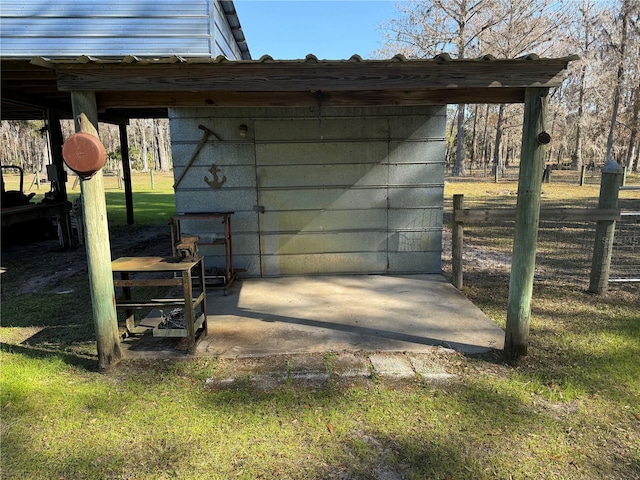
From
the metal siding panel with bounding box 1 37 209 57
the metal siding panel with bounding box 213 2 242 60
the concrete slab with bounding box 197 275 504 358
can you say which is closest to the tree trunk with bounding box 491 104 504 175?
the metal siding panel with bounding box 213 2 242 60

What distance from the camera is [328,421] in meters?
2.65

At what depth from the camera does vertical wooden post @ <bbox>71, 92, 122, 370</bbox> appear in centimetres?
307

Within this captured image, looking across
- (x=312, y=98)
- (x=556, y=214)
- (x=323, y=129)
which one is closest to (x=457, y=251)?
(x=556, y=214)

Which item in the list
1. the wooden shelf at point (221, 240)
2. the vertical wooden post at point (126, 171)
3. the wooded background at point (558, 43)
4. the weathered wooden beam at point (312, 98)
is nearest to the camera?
the weathered wooden beam at point (312, 98)

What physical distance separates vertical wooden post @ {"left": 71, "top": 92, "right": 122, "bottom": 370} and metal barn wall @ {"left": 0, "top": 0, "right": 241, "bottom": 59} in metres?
4.54

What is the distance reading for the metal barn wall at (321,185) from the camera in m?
5.61

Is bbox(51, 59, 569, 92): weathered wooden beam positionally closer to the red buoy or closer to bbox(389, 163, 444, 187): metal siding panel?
the red buoy

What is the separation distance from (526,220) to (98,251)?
10.7ft

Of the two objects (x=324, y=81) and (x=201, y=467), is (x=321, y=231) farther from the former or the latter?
(x=201, y=467)

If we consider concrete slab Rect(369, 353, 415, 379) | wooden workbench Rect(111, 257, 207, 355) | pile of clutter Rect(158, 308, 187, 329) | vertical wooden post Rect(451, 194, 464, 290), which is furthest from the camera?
vertical wooden post Rect(451, 194, 464, 290)

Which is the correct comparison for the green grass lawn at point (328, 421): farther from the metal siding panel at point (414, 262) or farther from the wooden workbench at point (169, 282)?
the metal siding panel at point (414, 262)

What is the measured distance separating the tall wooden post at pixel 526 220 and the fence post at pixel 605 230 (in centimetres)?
236

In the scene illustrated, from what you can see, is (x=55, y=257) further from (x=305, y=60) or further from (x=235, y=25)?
(x=305, y=60)

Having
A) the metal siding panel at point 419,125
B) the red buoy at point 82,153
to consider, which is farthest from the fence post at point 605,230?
the red buoy at point 82,153
